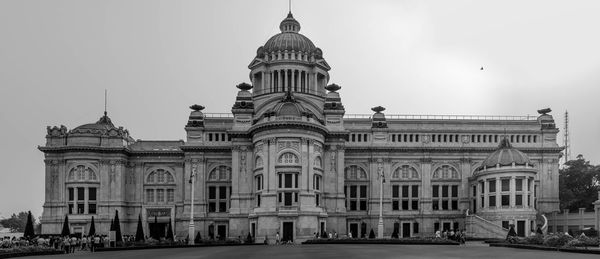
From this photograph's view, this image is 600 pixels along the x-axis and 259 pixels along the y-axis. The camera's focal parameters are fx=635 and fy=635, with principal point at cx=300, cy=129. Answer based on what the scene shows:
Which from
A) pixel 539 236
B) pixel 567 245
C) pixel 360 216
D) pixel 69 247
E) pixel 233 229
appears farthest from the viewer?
pixel 360 216

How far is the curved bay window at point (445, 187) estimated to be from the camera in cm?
11150

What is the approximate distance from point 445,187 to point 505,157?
1407 cm

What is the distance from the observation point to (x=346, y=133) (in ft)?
340

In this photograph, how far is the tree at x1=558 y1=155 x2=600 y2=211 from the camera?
4604 inches

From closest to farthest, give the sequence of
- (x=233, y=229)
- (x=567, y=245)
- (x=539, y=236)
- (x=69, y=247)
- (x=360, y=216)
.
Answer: (x=567, y=245) → (x=539, y=236) → (x=69, y=247) → (x=233, y=229) → (x=360, y=216)

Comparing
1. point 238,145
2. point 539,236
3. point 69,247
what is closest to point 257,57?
point 238,145

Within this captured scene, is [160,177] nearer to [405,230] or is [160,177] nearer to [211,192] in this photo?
[211,192]

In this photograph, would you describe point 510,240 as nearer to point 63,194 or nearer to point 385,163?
point 385,163

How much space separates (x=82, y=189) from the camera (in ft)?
344

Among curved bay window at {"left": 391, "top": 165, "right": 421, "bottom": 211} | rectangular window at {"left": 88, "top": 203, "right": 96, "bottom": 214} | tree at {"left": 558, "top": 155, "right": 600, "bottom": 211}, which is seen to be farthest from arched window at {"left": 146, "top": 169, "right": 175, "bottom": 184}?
tree at {"left": 558, "top": 155, "right": 600, "bottom": 211}

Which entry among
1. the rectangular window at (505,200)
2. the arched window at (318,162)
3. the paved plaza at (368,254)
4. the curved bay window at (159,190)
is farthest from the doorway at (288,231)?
the rectangular window at (505,200)

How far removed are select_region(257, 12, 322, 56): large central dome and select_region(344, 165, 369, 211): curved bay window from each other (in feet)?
71.5

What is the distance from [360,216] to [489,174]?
22.5 m

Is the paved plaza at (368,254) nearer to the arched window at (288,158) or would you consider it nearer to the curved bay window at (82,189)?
the arched window at (288,158)
